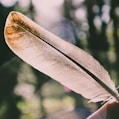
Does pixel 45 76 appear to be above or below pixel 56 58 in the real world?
below

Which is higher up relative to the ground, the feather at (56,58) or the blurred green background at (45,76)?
the feather at (56,58)

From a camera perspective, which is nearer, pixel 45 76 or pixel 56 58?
pixel 56 58

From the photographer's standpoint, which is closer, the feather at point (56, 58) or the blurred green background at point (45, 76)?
the feather at point (56, 58)

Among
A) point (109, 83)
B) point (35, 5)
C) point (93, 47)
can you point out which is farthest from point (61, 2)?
point (109, 83)

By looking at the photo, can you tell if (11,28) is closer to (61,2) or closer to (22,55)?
(22,55)
